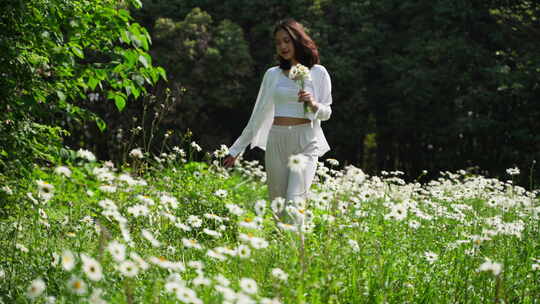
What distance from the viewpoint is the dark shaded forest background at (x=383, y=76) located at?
59.0 feet

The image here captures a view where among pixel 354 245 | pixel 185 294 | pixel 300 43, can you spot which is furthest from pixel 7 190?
pixel 300 43

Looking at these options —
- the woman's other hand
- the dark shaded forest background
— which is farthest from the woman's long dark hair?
the dark shaded forest background

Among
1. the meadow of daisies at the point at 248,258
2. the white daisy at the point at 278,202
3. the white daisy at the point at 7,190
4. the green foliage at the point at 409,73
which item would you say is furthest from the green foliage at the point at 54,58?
the green foliage at the point at 409,73

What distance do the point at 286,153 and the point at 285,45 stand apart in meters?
0.89

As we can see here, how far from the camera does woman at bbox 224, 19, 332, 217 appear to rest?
465 centimetres

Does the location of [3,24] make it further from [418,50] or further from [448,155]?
[448,155]

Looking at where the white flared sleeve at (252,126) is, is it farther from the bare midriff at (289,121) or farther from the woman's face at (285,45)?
the bare midriff at (289,121)

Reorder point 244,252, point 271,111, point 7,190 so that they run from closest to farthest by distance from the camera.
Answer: point 244,252, point 7,190, point 271,111

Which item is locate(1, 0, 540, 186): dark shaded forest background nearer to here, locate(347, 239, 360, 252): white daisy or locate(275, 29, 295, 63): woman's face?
locate(275, 29, 295, 63): woman's face

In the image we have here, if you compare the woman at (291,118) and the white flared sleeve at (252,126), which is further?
the white flared sleeve at (252,126)

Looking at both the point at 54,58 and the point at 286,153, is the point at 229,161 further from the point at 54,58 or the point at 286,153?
the point at 54,58

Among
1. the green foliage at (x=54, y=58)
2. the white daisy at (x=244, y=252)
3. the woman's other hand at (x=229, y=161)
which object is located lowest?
the woman's other hand at (x=229, y=161)

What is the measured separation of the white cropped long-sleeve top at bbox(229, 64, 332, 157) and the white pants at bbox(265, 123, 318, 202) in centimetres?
11

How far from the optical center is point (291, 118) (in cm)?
473
